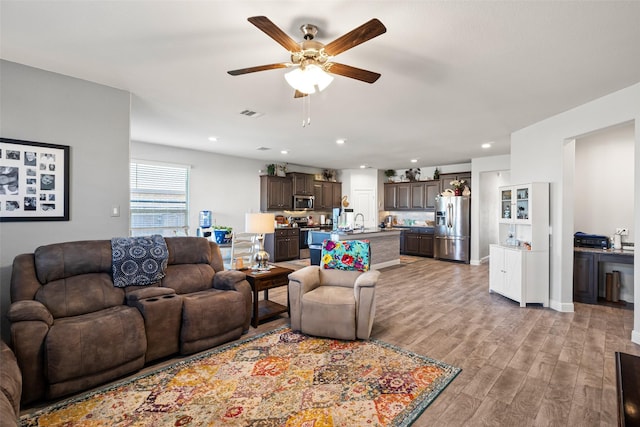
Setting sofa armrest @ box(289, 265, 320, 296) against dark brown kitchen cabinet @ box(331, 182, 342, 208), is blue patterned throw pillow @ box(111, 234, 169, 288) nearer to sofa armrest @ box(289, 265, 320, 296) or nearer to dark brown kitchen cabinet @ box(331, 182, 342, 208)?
sofa armrest @ box(289, 265, 320, 296)

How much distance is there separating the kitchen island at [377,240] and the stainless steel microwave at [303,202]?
1.91 metres

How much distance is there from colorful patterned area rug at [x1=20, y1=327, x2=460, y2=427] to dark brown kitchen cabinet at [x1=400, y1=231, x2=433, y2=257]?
6.06m

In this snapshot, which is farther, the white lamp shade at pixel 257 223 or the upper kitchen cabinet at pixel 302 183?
the upper kitchen cabinet at pixel 302 183

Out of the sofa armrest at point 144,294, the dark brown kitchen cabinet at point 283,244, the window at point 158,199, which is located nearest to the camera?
the sofa armrest at point 144,294

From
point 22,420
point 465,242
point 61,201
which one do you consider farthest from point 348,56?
point 465,242

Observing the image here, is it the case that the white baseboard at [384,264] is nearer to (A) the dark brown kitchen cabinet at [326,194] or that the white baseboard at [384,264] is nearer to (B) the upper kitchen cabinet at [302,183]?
(A) the dark brown kitchen cabinet at [326,194]

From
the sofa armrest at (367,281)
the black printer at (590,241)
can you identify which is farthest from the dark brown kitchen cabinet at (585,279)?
the sofa armrest at (367,281)

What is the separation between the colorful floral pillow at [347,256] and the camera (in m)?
3.60

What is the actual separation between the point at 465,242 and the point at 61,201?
784 centimetres

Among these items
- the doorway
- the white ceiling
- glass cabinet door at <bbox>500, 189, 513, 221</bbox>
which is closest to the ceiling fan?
the white ceiling

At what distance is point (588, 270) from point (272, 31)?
536cm

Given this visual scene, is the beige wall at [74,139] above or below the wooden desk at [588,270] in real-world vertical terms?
above

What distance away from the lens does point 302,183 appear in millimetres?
8406

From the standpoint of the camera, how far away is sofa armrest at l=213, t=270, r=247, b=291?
10.5ft
